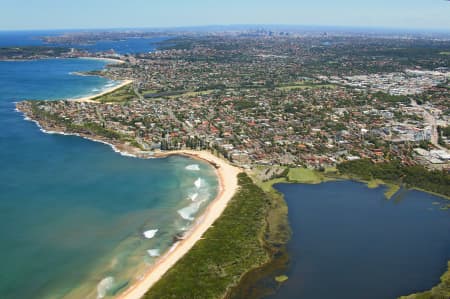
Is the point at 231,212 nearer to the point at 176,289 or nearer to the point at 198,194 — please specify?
the point at 198,194

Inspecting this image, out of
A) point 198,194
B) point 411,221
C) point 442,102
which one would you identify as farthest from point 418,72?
point 198,194

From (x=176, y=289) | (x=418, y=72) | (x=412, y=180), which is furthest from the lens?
(x=418, y=72)

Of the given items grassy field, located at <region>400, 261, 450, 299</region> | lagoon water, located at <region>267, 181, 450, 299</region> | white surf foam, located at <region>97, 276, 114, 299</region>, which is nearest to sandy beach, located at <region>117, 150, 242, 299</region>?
white surf foam, located at <region>97, 276, 114, 299</region>

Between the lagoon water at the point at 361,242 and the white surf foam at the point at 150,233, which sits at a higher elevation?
the white surf foam at the point at 150,233

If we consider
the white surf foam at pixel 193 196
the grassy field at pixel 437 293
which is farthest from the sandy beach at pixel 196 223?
the grassy field at pixel 437 293

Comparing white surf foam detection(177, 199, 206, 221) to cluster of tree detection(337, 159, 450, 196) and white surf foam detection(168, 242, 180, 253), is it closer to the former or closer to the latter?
white surf foam detection(168, 242, 180, 253)

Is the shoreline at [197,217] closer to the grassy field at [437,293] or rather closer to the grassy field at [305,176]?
the grassy field at [305,176]

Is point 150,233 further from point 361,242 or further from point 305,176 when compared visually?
point 305,176
